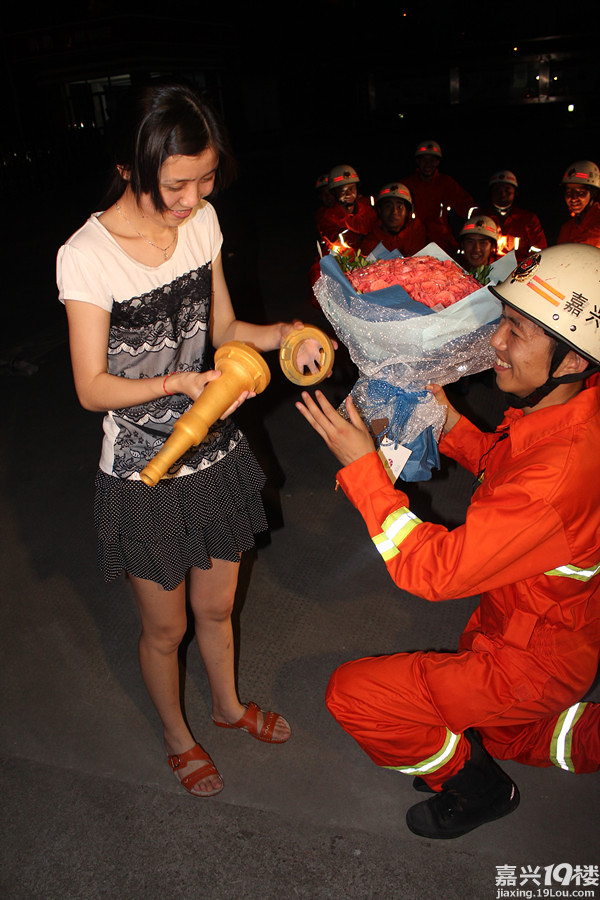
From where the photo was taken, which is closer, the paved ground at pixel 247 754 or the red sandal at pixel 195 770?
the paved ground at pixel 247 754

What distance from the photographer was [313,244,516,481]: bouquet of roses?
6.32ft

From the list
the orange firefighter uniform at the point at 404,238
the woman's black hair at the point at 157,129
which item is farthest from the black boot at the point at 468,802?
the orange firefighter uniform at the point at 404,238

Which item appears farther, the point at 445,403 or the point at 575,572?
the point at 445,403

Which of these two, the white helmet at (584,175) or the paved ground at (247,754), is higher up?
the white helmet at (584,175)

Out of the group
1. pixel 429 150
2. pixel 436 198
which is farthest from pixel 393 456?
pixel 429 150

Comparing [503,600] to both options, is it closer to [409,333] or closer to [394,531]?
[394,531]

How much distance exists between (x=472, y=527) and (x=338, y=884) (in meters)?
1.25

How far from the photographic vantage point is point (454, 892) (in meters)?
2.01

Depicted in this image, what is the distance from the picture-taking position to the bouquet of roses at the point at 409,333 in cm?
193

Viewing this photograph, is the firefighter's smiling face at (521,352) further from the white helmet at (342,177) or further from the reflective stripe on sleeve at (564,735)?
the white helmet at (342,177)

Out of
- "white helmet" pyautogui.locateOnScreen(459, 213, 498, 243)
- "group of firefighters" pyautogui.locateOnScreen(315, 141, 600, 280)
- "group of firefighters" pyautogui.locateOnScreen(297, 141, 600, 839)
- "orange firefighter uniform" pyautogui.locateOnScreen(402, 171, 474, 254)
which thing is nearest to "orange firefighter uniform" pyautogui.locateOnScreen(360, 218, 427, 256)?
"group of firefighters" pyautogui.locateOnScreen(315, 141, 600, 280)

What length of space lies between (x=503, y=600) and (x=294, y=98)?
36780 mm

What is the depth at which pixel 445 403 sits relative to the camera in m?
2.26

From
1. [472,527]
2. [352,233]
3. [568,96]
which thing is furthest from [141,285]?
[568,96]
